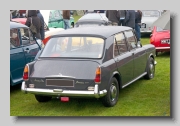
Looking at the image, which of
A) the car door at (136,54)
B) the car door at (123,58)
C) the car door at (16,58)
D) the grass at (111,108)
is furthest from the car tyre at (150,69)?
the car door at (16,58)

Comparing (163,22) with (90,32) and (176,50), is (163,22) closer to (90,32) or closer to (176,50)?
(176,50)

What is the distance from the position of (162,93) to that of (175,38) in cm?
206

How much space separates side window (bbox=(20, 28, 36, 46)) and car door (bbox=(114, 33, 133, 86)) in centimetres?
246

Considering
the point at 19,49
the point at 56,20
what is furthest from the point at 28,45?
the point at 56,20

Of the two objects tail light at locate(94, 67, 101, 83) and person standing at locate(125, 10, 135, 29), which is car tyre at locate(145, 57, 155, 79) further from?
person standing at locate(125, 10, 135, 29)

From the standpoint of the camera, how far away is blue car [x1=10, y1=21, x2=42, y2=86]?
318 inches

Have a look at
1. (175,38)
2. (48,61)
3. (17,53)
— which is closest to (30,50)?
(17,53)

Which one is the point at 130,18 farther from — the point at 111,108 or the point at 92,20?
the point at 111,108

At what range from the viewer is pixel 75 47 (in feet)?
23.7

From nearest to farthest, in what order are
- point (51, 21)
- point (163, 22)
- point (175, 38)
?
point (175, 38), point (163, 22), point (51, 21)

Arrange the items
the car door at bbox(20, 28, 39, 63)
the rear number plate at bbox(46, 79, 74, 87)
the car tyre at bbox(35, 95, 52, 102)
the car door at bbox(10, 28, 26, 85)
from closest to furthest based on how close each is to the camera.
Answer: the rear number plate at bbox(46, 79, 74, 87)
the car tyre at bbox(35, 95, 52, 102)
the car door at bbox(10, 28, 26, 85)
the car door at bbox(20, 28, 39, 63)

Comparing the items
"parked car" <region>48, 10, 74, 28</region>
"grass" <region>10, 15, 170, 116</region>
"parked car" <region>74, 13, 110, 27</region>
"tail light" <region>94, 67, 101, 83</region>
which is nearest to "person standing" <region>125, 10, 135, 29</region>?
"parked car" <region>74, 13, 110, 27</region>

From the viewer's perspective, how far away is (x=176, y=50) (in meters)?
6.25

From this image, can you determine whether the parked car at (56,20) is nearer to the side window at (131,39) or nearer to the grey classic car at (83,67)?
the side window at (131,39)
